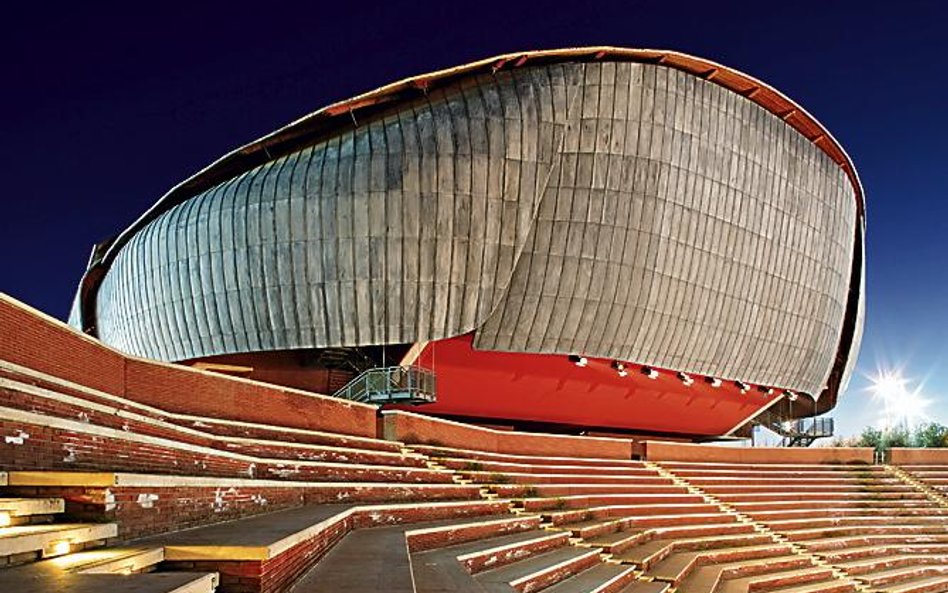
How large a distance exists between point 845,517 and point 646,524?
33.9 ft

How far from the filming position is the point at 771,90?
30.8 metres

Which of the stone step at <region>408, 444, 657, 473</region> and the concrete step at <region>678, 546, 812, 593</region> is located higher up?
the stone step at <region>408, 444, 657, 473</region>

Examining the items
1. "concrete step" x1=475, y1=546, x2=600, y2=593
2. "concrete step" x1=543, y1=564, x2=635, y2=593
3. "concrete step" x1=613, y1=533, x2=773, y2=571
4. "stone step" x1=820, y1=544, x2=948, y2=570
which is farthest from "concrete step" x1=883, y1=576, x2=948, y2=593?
"concrete step" x1=475, y1=546, x2=600, y2=593

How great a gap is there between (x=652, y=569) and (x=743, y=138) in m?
20.1

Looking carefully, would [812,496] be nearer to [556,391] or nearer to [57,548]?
[556,391]

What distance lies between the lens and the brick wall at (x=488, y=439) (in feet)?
57.1

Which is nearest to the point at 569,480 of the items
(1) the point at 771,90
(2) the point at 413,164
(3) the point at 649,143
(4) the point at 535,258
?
(4) the point at 535,258

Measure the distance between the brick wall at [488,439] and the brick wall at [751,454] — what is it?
1.56 meters

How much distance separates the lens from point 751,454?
32094mm

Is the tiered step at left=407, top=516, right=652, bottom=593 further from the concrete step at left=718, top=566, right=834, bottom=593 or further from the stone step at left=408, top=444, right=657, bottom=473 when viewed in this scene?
the concrete step at left=718, top=566, right=834, bottom=593

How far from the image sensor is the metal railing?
23.1m

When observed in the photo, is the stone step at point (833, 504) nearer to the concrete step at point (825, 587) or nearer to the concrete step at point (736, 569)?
the concrete step at point (736, 569)

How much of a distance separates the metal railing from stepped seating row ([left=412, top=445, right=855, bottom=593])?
12.0 ft

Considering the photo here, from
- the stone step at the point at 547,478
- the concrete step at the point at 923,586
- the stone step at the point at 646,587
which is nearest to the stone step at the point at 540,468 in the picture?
the stone step at the point at 547,478
